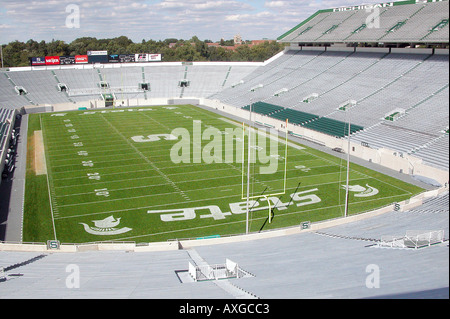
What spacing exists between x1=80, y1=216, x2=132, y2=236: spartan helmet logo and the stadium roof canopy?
23.9m

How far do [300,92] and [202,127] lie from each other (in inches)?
413

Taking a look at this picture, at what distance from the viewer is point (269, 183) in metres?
21.7

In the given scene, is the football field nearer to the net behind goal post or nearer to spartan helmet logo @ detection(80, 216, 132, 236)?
spartan helmet logo @ detection(80, 216, 132, 236)

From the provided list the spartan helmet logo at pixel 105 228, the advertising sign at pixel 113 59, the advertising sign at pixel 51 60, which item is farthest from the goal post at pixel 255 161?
the advertising sign at pixel 51 60

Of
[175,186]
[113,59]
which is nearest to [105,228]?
[175,186]

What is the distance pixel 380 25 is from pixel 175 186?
2770 centimetres

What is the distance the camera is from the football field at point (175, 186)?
55.7ft

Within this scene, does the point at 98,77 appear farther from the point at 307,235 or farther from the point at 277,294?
the point at 277,294

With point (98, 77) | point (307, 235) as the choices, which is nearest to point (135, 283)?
point (307, 235)

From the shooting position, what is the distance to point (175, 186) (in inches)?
837

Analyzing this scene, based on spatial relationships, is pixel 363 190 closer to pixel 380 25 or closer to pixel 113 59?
pixel 380 25

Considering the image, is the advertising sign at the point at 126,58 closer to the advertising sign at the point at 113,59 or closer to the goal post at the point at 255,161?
the advertising sign at the point at 113,59

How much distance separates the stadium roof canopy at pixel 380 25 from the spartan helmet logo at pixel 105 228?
2395 cm
